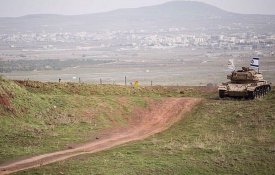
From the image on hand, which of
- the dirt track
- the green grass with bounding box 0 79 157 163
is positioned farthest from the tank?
the green grass with bounding box 0 79 157 163

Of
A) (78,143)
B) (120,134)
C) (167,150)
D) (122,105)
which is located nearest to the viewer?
(167,150)

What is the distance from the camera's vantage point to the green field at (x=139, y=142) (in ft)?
69.9

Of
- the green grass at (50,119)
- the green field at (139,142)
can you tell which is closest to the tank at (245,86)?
the green field at (139,142)

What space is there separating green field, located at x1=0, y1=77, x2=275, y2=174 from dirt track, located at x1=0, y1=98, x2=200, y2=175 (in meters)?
0.83

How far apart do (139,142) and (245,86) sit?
14.4m

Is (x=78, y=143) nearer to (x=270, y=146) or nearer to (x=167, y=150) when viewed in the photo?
(x=167, y=150)

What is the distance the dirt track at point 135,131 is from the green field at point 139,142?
83 centimetres

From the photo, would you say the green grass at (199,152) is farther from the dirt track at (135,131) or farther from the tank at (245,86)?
the tank at (245,86)

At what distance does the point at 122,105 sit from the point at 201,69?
6498cm

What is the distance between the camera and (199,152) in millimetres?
23281

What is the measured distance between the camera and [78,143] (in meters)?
25.7

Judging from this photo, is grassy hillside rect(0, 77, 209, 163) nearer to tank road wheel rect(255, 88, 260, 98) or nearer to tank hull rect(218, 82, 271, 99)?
tank hull rect(218, 82, 271, 99)

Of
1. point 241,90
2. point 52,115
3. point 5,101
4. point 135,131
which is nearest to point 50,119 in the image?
point 52,115

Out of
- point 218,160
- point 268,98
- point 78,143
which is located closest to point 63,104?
point 78,143
